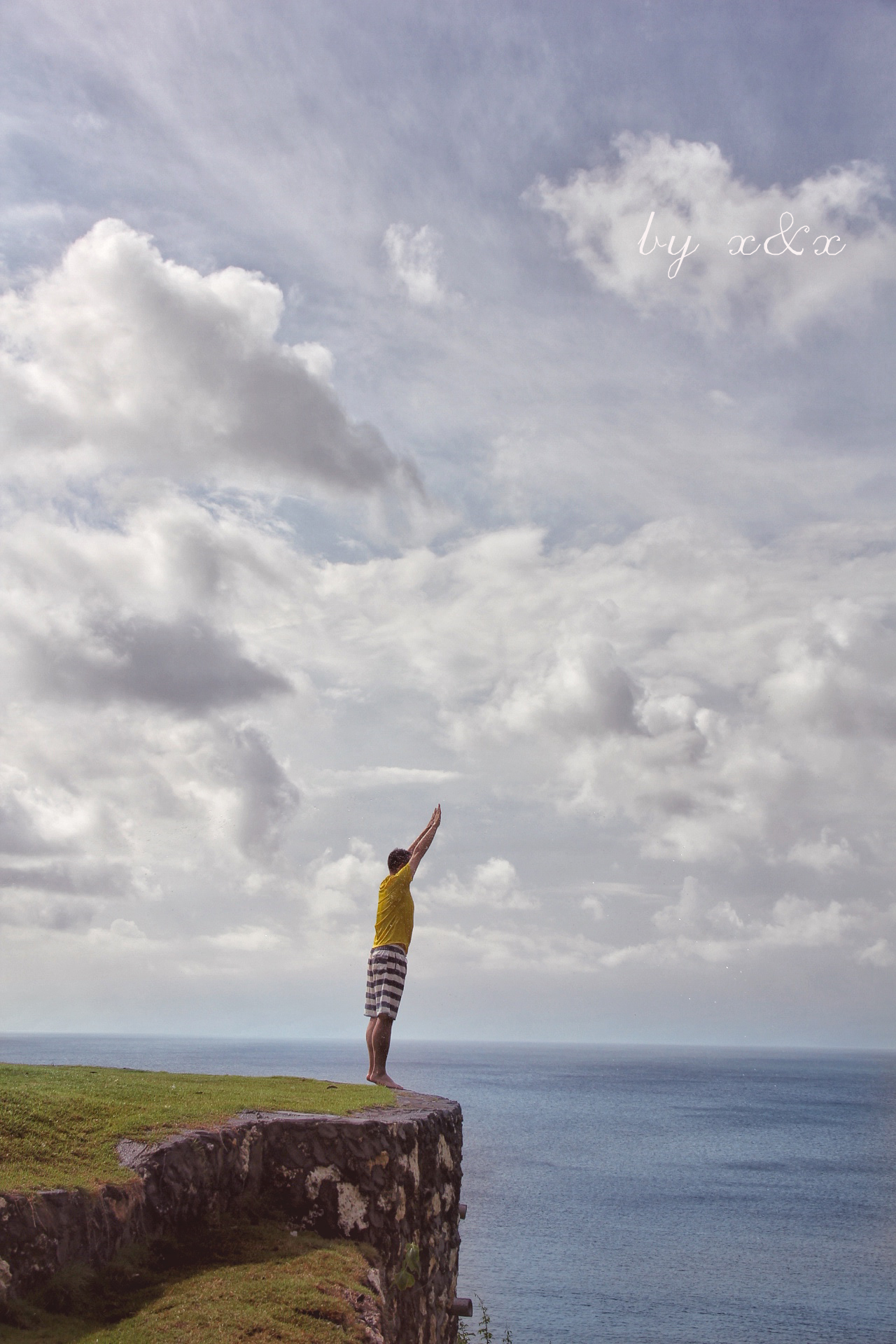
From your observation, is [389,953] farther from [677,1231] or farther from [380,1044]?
[677,1231]

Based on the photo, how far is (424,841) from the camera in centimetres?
1323

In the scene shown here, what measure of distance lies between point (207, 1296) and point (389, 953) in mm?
5826

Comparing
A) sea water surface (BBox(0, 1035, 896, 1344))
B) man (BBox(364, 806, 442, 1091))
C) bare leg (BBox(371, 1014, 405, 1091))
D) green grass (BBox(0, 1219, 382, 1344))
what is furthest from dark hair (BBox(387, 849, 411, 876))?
sea water surface (BBox(0, 1035, 896, 1344))

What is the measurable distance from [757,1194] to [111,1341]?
238ft

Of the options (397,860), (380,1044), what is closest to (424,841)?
(397,860)

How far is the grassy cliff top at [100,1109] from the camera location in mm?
7387

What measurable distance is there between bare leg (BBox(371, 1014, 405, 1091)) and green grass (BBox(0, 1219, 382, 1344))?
4413mm

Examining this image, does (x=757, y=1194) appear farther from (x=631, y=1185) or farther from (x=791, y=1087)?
(x=791, y=1087)

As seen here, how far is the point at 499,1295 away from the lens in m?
39.8

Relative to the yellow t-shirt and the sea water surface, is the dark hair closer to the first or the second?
the yellow t-shirt

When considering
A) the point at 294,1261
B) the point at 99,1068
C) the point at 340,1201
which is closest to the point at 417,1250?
the point at 340,1201

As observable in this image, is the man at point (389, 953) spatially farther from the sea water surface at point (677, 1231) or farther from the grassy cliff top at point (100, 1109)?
the sea water surface at point (677, 1231)

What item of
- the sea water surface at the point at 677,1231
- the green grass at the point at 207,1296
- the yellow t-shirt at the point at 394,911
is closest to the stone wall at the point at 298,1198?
the green grass at the point at 207,1296

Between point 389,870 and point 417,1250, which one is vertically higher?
point 389,870
